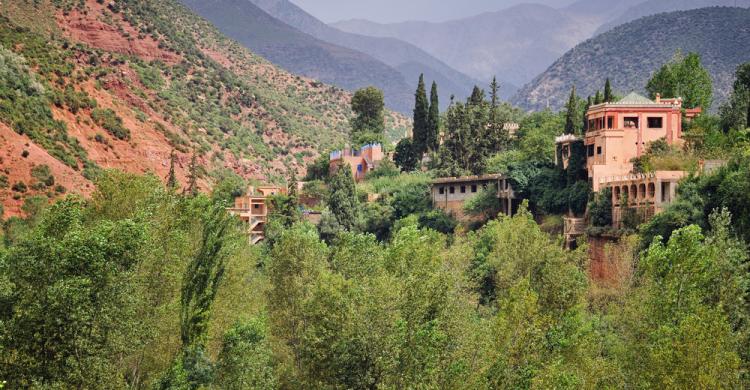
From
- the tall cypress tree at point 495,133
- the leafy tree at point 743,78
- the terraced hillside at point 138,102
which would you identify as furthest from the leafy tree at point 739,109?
the terraced hillside at point 138,102

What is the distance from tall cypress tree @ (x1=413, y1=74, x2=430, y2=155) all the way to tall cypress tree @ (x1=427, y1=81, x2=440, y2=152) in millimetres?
449

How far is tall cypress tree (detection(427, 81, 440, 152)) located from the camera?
75.4 meters

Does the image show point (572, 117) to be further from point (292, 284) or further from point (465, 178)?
point (292, 284)

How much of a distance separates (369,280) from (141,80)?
70.1 m

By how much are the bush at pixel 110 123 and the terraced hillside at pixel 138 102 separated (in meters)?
0.10

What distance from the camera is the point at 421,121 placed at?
76750 mm

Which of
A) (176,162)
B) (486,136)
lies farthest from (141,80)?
(486,136)

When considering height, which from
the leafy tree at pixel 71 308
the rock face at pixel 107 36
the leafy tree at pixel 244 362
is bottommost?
the leafy tree at pixel 244 362

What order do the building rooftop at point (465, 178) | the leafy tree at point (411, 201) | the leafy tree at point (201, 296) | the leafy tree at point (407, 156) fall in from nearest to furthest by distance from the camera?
the leafy tree at point (201, 296), the building rooftop at point (465, 178), the leafy tree at point (411, 201), the leafy tree at point (407, 156)

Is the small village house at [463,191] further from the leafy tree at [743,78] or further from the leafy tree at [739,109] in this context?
the leafy tree at [743,78]

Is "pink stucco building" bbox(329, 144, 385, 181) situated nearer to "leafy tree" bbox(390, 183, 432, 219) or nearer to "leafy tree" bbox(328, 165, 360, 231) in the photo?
"leafy tree" bbox(390, 183, 432, 219)

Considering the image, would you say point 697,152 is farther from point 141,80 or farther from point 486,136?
point 141,80

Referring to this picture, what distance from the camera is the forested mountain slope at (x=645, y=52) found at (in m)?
155

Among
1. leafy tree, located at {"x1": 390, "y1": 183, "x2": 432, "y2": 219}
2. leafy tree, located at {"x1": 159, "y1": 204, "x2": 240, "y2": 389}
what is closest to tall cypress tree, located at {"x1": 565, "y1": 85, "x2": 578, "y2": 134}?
leafy tree, located at {"x1": 390, "y1": 183, "x2": 432, "y2": 219}
